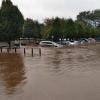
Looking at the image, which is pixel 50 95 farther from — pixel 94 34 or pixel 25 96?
pixel 94 34

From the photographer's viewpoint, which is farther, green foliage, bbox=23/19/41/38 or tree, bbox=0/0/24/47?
green foliage, bbox=23/19/41/38

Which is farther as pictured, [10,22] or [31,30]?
[31,30]

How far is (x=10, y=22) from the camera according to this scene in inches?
2057

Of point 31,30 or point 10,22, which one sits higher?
point 10,22

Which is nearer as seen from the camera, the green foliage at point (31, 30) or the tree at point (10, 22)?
the tree at point (10, 22)

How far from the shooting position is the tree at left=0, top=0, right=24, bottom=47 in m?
52.0

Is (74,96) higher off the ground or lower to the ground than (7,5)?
lower

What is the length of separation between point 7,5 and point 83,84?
38851 mm

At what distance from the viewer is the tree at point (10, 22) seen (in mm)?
52000

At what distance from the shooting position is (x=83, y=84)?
1673 centimetres

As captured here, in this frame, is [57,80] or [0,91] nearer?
[0,91]

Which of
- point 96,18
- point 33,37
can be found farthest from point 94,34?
point 96,18

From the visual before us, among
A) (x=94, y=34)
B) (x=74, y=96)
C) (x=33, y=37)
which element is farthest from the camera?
(x=94, y=34)

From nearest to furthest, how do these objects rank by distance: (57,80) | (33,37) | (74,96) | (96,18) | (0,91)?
(74,96) < (0,91) < (57,80) < (33,37) < (96,18)
